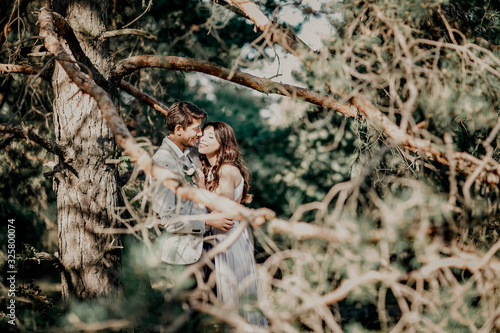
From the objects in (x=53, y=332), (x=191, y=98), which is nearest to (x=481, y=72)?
(x=53, y=332)

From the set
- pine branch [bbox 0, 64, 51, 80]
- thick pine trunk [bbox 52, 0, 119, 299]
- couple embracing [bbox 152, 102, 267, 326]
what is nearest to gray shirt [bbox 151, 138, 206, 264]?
couple embracing [bbox 152, 102, 267, 326]

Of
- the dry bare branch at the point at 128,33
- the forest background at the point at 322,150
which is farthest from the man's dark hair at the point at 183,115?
the dry bare branch at the point at 128,33

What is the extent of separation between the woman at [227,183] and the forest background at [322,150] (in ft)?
0.82

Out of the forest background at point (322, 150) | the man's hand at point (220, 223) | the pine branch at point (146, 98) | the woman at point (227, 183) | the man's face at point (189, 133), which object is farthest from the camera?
the pine branch at point (146, 98)

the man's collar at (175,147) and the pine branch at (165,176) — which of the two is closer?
the pine branch at (165,176)

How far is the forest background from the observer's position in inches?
53.4

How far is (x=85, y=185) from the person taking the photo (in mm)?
2574

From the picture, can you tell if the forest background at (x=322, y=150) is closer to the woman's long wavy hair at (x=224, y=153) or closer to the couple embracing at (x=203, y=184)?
the couple embracing at (x=203, y=184)

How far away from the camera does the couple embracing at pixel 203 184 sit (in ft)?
8.14

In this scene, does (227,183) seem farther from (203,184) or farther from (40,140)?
(40,140)

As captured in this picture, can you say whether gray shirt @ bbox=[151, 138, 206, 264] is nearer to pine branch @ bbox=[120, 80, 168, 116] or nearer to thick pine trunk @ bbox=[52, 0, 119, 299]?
thick pine trunk @ bbox=[52, 0, 119, 299]

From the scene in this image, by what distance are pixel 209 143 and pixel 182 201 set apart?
685 millimetres

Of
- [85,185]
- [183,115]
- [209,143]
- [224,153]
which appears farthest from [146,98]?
[85,185]

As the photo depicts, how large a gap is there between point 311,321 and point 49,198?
4897 mm
